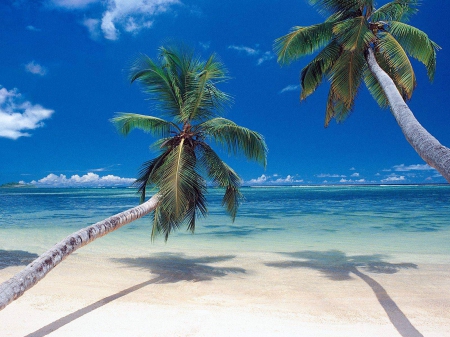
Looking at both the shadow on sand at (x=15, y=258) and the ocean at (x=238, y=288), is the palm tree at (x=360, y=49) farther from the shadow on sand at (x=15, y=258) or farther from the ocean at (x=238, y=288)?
the shadow on sand at (x=15, y=258)

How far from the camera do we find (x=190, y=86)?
334 inches

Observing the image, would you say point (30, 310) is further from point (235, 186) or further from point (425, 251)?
point (425, 251)

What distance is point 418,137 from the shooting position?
5.04m

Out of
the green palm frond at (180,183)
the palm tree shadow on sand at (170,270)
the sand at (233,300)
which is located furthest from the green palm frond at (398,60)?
the palm tree shadow on sand at (170,270)

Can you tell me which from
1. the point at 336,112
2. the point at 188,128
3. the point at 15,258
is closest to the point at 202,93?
the point at 188,128

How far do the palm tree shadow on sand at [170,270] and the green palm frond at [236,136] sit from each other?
3.32m

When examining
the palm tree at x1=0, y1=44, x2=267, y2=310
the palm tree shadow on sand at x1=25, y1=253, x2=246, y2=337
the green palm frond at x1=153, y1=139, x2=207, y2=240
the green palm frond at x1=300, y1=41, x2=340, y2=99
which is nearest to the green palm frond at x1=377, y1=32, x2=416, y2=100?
the green palm frond at x1=300, y1=41, x2=340, y2=99

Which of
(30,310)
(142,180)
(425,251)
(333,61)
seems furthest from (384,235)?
(30,310)

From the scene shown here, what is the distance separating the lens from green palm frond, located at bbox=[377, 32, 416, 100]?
815 centimetres

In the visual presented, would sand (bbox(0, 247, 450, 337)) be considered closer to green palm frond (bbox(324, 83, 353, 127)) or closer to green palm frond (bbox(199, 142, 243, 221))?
green palm frond (bbox(199, 142, 243, 221))

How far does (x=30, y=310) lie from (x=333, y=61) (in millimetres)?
8564

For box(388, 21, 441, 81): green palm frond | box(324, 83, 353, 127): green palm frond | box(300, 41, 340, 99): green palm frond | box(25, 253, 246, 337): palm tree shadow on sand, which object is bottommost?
box(25, 253, 246, 337): palm tree shadow on sand

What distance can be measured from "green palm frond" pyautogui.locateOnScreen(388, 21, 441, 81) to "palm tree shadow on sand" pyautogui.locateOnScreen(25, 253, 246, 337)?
709cm

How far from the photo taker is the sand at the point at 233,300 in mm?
5539
